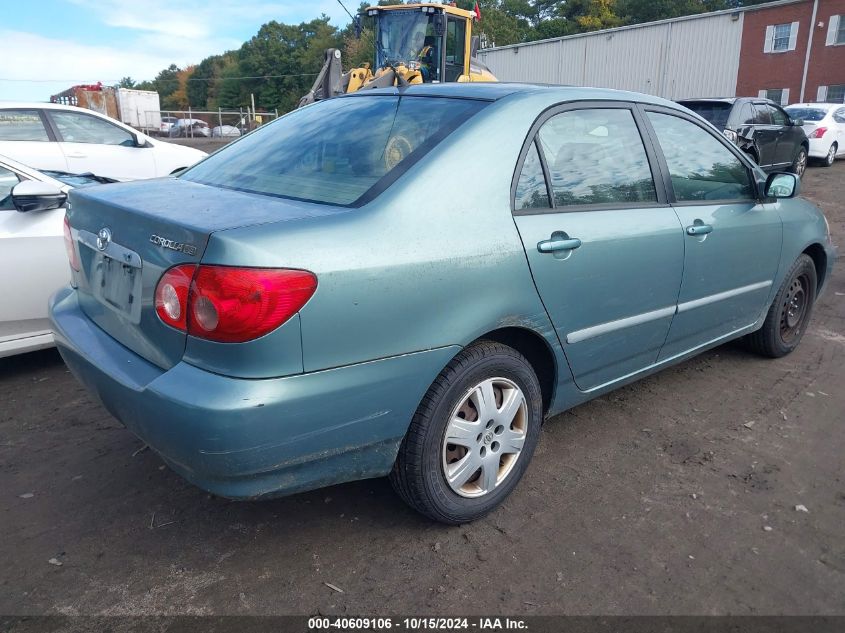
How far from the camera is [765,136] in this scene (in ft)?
37.1

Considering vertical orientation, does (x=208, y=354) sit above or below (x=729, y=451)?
above

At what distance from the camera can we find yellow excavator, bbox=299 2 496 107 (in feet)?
43.3

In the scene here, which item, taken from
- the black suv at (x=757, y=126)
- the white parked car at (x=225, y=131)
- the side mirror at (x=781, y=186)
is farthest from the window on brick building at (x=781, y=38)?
the side mirror at (x=781, y=186)

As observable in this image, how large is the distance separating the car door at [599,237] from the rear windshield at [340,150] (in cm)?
41

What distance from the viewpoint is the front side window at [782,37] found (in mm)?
28438

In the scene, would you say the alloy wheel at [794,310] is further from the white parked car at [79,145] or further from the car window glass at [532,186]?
the white parked car at [79,145]

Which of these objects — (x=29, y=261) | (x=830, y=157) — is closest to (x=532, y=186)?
(x=29, y=261)

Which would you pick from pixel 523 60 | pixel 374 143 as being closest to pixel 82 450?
pixel 374 143

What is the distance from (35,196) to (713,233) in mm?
3808

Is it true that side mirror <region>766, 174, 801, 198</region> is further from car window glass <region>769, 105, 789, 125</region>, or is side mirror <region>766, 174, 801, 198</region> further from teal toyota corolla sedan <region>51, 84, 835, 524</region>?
car window glass <region>769, 105, 789, 125</region>

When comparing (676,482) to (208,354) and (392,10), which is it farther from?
(392,10)

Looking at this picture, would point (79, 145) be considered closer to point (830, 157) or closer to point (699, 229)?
point (699, 229)

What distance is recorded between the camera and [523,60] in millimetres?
35312

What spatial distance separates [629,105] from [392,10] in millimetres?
11619
